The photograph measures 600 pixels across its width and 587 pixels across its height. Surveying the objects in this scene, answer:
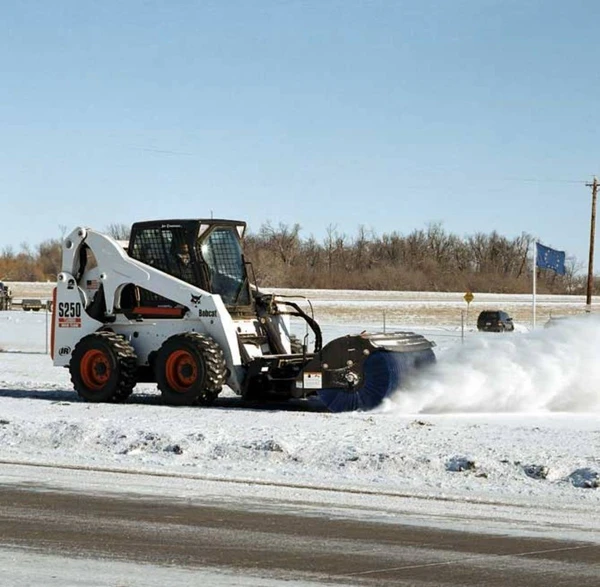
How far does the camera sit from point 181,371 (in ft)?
59.4

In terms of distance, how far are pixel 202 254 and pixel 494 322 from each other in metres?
37.8

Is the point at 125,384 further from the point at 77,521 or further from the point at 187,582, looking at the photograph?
the point at 187,582

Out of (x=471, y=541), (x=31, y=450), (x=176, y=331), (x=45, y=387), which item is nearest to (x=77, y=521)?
(x=471, y=541)

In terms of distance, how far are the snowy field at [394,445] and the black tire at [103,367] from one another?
45cm

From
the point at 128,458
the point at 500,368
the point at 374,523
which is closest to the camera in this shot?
the point at 374,523

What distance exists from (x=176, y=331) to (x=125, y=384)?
1.17 meters

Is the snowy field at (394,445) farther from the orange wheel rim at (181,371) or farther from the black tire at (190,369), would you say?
the orange wheel rim at (181,371)

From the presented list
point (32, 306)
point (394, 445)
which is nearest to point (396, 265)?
point (32, 306)

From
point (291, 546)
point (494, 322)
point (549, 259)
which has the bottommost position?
point (291, 546)

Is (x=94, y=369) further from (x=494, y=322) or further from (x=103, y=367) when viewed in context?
(x=494, y=322)

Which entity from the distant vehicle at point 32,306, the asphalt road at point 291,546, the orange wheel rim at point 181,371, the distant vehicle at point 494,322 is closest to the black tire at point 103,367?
the orange wheel rim at point 181,371

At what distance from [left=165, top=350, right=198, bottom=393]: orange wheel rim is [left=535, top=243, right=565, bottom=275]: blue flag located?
35233 millimetres

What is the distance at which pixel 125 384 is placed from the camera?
61.1ft

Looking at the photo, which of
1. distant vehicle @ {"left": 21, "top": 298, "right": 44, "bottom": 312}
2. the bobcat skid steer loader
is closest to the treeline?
distant vehicle @ {"left": 21, "top": 298, "right": 44, "bottom": 312}
